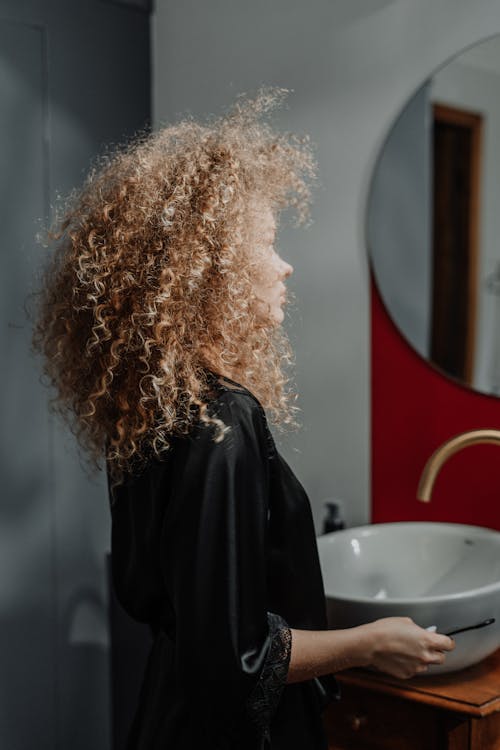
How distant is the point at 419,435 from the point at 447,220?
0.46 metres

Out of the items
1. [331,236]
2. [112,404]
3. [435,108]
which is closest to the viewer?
[112,404]

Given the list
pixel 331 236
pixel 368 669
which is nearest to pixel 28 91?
pixel 331 236

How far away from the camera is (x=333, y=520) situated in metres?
1.92

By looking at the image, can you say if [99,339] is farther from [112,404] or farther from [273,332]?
[273,332]

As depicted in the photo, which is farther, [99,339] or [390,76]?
[390,76]

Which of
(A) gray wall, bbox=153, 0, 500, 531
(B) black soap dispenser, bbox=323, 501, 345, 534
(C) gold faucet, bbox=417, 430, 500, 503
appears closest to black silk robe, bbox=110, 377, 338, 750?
(C) gold faucet, bbox=417, 430, 500, 503

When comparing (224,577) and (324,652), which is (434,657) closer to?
(324,652)

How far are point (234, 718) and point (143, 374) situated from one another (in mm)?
444

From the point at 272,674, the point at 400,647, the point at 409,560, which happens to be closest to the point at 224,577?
the point at 272,674

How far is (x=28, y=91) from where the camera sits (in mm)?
2137

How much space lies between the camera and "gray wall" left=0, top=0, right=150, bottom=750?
2.13 meters

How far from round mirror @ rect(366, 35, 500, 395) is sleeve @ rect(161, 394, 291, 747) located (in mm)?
846

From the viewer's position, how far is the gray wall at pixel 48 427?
213cm

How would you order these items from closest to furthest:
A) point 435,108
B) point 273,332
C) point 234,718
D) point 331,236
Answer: point 234,718
point 273,332
point 435,108
point 331,236
